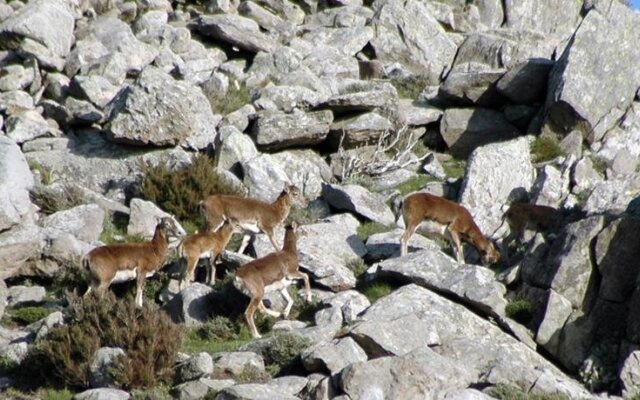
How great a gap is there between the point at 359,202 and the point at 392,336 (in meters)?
7.19

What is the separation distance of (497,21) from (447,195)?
14973 mm

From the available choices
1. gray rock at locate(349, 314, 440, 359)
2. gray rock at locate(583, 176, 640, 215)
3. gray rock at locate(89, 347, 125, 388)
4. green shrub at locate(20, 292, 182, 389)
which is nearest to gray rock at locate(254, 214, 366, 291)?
gray rock at locate(349, 314, 440, 359)

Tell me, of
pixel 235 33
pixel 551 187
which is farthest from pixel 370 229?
pixel 235 33

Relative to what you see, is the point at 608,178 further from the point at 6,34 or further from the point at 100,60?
the point at 6,34

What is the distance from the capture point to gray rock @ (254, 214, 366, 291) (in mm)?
22969

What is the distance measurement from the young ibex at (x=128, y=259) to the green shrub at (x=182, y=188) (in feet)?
10.3

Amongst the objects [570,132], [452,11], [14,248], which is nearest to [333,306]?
[14,248]

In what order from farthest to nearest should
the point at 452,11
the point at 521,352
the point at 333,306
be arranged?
the point at 452,11 → the point at 333,306 → the point at 521,352

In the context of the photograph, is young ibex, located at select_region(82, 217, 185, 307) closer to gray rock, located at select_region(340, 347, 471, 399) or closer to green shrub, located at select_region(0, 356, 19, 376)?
green shrub, located at select_region(0, 356, 19, 376)

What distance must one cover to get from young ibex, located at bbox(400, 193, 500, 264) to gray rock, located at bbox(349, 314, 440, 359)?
466 cm

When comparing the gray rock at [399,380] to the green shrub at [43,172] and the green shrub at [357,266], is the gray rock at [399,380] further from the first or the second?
the green shrub at [43,172]

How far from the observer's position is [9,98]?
3044 cm

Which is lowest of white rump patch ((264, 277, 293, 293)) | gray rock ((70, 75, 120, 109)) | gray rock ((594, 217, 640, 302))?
gray rock ((70, 75, 120, 109))

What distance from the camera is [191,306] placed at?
72.1 feet
